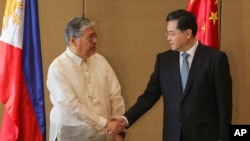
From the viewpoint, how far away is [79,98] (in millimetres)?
3184

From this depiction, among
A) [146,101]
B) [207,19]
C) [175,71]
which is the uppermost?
[207,19]

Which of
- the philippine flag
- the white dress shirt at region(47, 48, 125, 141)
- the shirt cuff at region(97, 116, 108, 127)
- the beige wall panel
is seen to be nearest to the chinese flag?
the beige wall panel

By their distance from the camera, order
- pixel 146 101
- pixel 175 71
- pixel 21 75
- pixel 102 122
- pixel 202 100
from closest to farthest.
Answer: pixel 202 100, pixel 175 71, pixel 102 122, pixel 146 101, pixel 21 75

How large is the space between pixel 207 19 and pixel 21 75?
1651 mm

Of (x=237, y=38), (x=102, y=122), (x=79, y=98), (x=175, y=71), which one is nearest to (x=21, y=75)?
(x=79, y=98)

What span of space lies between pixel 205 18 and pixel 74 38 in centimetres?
130

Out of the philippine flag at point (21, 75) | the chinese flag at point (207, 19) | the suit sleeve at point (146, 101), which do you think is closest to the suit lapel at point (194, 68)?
the suit sleeve at point (146, 101)

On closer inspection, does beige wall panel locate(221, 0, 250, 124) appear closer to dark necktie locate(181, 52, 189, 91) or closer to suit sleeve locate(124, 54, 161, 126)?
suit sleeve locate(124, 54, 161, 126)

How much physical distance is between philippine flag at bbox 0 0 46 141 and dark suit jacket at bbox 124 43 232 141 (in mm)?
1244

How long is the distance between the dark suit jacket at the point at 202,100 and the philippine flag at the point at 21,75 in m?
1.24

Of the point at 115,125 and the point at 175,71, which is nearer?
the point at 175,71

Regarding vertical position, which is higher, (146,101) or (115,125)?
(146,101)

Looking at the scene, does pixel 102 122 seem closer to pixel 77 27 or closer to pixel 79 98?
pixel 79 98

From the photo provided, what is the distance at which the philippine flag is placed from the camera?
365 centimetres
